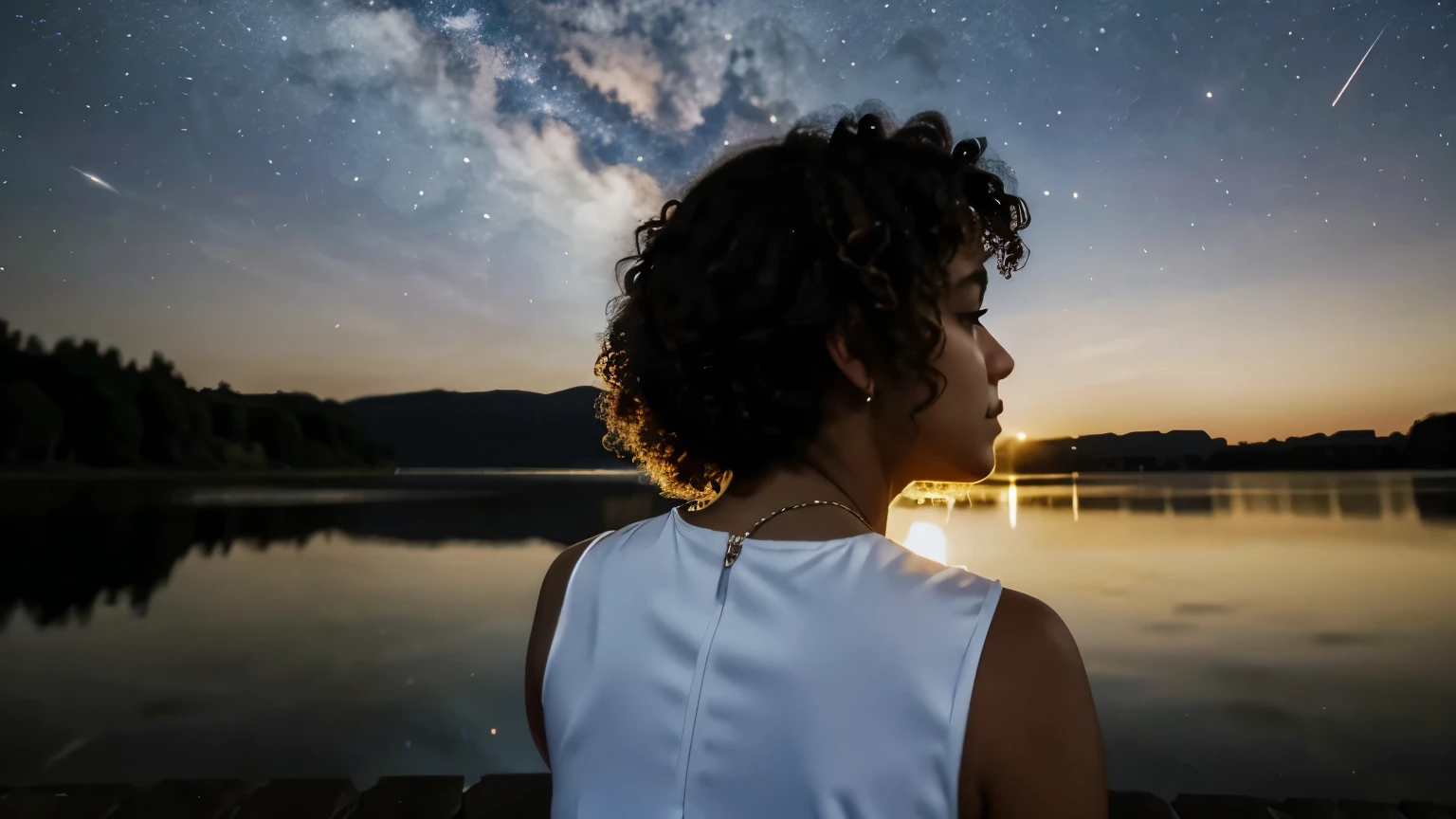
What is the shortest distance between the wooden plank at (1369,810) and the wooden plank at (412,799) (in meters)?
2.69

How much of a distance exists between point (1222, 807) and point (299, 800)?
2769 millimetres

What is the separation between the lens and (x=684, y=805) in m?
0.74

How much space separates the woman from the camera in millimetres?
671

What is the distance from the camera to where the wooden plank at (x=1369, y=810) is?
2279 millimetres

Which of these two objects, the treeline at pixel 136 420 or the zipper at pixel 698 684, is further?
the treeline at pixel 136 420

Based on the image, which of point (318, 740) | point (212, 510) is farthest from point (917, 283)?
point (212, 510)

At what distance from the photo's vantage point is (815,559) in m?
0.76

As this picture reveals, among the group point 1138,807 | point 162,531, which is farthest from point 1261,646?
point 162,531

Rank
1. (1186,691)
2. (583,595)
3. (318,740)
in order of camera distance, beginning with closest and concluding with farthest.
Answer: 1. (583,595)
2. (318,740)
3. (1186,691)

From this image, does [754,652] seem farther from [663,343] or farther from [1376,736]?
[1376,736]

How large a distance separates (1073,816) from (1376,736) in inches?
495

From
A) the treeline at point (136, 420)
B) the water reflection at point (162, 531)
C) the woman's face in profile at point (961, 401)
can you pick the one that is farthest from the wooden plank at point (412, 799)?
the treeline at point (136, 420)

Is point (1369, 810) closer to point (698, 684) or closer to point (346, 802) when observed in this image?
point (698, 684)

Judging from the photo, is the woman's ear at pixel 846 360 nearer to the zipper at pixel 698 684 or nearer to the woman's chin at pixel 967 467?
the woman's chin at pixel 967 467
